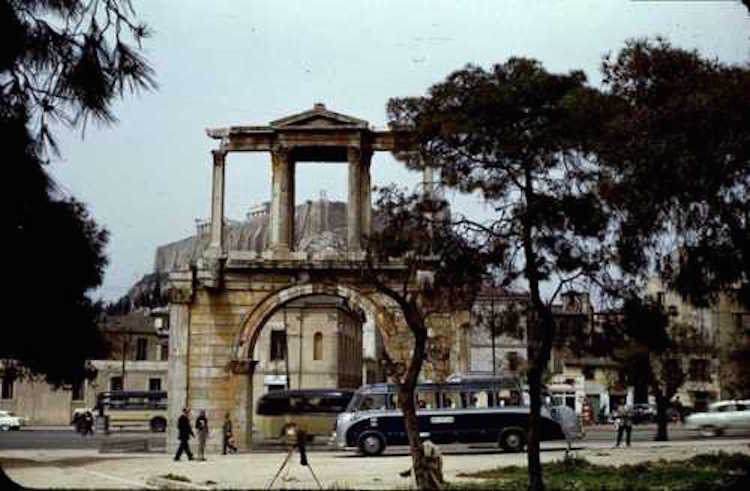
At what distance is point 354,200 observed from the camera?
33875 millimetres

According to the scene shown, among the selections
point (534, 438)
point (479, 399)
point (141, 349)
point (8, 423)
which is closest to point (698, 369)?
point (479, 399)

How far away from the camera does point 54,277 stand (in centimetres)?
1236

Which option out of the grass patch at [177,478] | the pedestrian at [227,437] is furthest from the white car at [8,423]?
the grass patch at [177,478]

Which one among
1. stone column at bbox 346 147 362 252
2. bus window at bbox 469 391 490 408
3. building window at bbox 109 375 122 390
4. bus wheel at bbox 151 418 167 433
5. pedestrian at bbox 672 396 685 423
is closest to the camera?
bus window at bbox 469 391 490 408

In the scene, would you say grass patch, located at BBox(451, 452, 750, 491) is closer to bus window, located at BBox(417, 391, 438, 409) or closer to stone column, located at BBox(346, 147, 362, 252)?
bus window, located at BBox(417, 391, 438, 409)

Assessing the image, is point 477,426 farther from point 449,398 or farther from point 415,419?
point 415,419

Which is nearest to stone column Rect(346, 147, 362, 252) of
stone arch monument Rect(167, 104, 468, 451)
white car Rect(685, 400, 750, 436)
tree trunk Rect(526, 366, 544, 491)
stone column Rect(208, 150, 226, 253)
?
stone arch monument Rect(167, 104, 468, 451)

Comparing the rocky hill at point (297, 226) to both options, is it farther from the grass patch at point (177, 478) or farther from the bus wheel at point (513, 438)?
the grass patch at point (177, 478)

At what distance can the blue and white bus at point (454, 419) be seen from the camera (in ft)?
102

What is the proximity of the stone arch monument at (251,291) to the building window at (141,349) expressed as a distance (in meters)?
44.8

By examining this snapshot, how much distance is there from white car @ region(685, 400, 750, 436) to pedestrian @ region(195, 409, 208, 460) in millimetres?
22578

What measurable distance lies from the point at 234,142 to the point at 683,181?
21.1 metres

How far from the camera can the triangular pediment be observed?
33812 millimetres

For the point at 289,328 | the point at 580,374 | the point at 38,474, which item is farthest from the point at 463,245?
the point at 580,374
